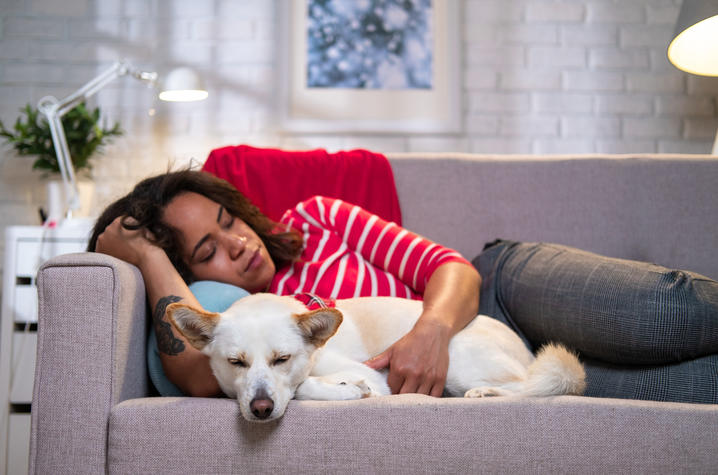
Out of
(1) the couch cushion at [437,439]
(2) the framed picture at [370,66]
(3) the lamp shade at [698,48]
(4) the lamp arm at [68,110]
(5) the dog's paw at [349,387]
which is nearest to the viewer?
(1) the couch cushion at [437,439]

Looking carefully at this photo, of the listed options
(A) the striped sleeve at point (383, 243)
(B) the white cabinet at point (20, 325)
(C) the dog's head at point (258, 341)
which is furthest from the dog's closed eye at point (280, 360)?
(B) the white cabinet at point (20, 325)

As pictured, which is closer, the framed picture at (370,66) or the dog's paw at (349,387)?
the dog's paw at (349,387)

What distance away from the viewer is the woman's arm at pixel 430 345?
1.22 meters

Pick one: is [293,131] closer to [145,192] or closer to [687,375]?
[145,192]

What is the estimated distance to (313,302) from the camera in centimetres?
138

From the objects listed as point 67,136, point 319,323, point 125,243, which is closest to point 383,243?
point 319,323

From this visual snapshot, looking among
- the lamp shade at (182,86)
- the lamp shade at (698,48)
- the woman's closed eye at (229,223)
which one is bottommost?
the woman's closed eye at (229,223)

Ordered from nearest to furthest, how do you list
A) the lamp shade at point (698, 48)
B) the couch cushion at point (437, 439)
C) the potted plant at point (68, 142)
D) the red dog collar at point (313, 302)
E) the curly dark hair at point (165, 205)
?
the couch cushion at point (437, 439)
the red dog collar at point (313, 302)
the curly dark hair at point (165, 205)
the lamp shade at point (698, 48)
the potted plant at point (68, 142)

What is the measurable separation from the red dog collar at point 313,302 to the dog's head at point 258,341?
0.18 meters

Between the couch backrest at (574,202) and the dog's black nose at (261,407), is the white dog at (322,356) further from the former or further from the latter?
the couch backrest at (574,202)

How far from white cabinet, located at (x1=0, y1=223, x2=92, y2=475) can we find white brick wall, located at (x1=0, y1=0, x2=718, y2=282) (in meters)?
0.62

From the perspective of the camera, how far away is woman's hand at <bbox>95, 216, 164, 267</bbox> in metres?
1.36

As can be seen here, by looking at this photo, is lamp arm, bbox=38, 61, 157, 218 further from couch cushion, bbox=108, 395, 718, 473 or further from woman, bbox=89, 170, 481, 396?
couch cushion, bbox=108, 395, 718, 473

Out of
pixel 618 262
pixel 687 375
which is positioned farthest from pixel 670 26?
pixel 687 375
